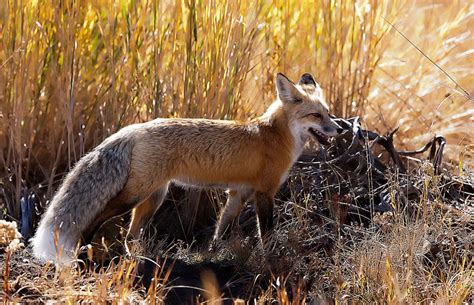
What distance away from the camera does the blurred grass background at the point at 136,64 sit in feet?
19.0

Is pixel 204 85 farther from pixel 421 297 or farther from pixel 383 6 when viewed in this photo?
pixel 421 297

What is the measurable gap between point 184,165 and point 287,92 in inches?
38.5

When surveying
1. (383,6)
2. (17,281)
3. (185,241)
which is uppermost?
(383,6)

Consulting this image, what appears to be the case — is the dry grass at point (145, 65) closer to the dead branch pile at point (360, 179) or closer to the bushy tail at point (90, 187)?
the dead branch pile at point (360, 179)

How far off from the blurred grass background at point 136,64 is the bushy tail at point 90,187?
0.62 m

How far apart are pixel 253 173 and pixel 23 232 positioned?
5.32 feet

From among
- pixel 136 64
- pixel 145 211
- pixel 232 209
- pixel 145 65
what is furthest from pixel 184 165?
pixel 145 65

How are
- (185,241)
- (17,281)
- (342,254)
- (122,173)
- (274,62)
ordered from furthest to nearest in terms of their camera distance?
1. (274,62)
2. (185,241)
3. (122,173)
4. (342,254)
5. (17,281)

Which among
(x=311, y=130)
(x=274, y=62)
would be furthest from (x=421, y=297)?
(x=274, y=62)

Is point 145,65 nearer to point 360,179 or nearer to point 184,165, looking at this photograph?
point 184,165

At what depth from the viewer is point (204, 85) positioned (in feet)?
19.6

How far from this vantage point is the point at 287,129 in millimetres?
5828

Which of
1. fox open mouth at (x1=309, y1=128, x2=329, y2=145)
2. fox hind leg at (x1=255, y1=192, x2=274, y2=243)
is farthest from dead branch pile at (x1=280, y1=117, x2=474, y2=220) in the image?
fox hind leg at (x1=255, y1=192, x2=274, y2=243)

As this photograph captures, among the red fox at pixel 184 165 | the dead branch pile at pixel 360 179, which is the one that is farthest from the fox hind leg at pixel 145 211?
the dead branch pile at pixel 360 179
